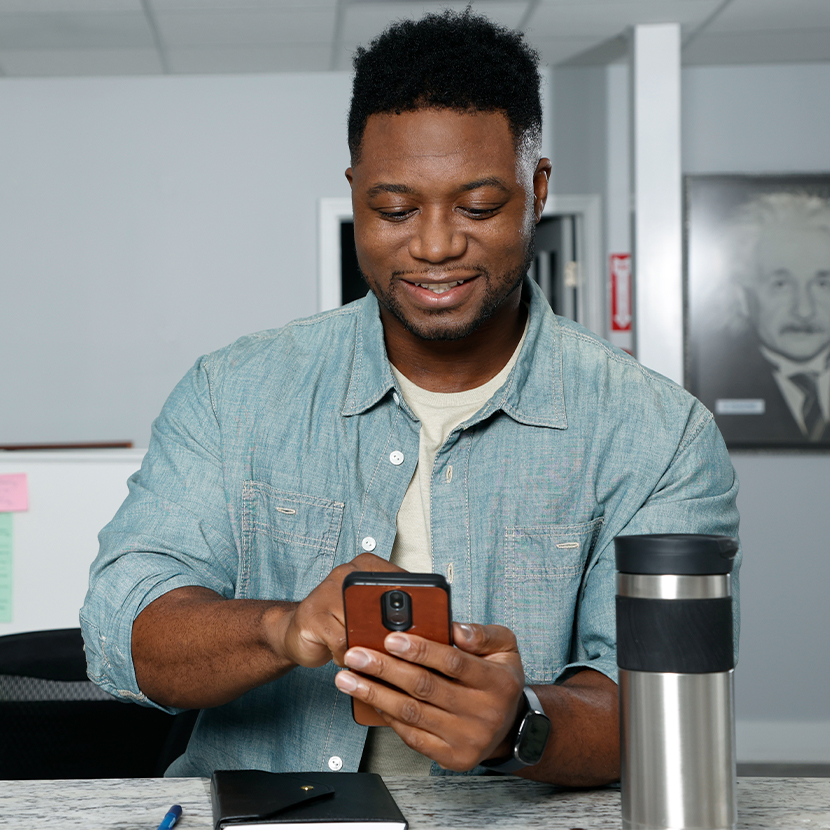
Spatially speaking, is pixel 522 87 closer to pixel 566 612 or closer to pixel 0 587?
pixel 566 612

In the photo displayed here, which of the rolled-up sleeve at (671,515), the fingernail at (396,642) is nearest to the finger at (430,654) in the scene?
the fingernail at (396,642)

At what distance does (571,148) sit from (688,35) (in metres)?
Result: 0.62

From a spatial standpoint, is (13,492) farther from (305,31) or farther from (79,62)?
(79,62)

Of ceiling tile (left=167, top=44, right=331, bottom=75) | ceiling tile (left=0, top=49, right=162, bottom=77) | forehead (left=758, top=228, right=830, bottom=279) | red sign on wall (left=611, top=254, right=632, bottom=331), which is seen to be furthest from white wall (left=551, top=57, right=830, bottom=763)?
ceiling tile (left=0, top=49, right=162, bottom=77)

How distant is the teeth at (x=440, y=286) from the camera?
43.9 inches

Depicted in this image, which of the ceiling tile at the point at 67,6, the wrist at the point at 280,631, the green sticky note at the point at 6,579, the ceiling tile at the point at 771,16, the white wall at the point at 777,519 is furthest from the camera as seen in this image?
the white wall at the point at 777,519

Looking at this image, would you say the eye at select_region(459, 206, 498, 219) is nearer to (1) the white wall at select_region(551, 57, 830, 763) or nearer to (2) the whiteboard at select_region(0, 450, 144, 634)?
(2) the whiteboard at select_region(0, 450, 144, 634)

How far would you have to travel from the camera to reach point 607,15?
131 inches

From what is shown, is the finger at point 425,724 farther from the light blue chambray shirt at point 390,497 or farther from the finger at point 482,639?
the light blue chambray shirt at point 390,497

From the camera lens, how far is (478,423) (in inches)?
46.1

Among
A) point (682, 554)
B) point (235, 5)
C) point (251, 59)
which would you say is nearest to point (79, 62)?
point (251, 59)

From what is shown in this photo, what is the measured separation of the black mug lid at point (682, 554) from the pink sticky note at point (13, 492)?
1619 millimetres

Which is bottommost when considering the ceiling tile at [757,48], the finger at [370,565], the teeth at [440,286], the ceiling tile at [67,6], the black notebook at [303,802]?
the black notebook at [303,802]

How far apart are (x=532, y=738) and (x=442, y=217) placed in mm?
580
